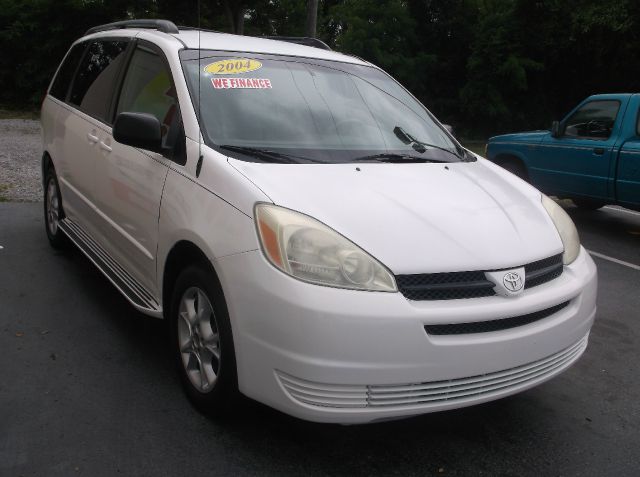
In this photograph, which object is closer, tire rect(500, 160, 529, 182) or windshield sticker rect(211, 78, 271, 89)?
windshield sticker rect(211, 78, 271, 89)

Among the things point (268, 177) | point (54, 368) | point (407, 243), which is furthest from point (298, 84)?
point (54, 368)

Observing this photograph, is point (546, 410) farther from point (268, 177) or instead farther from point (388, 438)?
point (268, 177)

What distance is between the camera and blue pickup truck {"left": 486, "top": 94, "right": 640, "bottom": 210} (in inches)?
291

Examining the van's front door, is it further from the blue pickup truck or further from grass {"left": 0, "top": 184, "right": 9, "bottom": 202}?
the blue pickup truck

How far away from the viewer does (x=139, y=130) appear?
318cm

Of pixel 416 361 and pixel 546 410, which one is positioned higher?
pixel 416 361

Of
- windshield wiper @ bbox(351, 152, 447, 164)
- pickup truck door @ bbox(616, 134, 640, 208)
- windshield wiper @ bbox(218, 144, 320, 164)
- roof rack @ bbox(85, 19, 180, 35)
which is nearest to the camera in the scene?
windshield wiper @ bbox(218, 144, 320, 164)

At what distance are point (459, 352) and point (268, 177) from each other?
1.10 m

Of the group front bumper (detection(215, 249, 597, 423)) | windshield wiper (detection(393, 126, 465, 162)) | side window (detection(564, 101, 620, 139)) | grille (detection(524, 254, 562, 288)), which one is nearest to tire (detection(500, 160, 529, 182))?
side window (detection(564, 101, 620, 139))

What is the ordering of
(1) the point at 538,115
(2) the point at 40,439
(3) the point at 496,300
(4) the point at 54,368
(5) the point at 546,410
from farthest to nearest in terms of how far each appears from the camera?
1. (1) the point at 538,115
2. (4) the point at 54,368
3. (5) the point at 546,410
4. (2) the point at 40,439
5. (3) the point at 496,300

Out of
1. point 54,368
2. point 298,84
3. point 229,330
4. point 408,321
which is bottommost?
point 54,368

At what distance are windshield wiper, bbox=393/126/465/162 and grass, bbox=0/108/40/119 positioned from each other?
735 inches

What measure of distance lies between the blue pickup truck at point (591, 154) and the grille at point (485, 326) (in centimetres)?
533

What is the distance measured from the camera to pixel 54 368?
351cm
